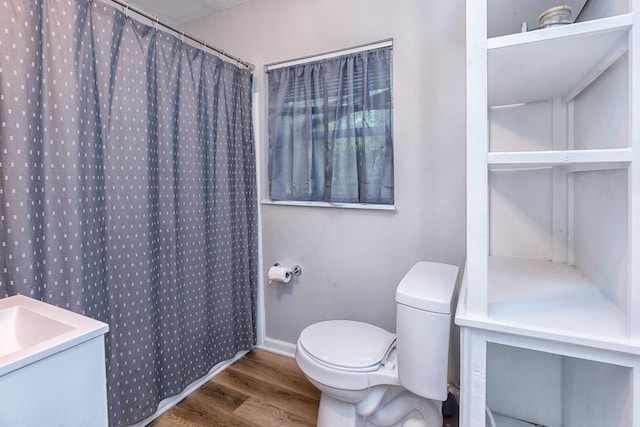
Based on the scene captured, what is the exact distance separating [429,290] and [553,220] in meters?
0.70

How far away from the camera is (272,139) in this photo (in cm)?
213

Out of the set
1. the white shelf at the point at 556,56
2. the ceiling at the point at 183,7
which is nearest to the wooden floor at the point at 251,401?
the white shelf at the point at 556,56

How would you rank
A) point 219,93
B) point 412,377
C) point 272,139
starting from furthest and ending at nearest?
point 272,139, point 219,93, point 412,377

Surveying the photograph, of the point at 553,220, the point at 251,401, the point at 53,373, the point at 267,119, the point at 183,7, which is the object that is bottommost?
the point at 251,401

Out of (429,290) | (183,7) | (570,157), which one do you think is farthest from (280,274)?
(183,7)

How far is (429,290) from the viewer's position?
45.8 inches

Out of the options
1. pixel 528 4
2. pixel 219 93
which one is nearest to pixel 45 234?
pixel 219 93

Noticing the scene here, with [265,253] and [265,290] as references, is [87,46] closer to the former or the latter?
[265,253]

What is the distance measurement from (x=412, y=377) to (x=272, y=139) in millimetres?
1618

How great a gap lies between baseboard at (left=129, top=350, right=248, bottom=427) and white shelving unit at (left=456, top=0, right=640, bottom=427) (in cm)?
150

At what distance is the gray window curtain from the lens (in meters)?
1.76

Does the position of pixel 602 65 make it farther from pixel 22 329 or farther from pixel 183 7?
pixel 183 7

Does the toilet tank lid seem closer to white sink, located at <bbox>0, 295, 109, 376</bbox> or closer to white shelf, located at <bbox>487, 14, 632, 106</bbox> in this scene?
white shelf, located at <bbox>487, 14, 632, 106</bbox>

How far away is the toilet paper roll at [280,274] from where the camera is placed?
2029 millimetres
